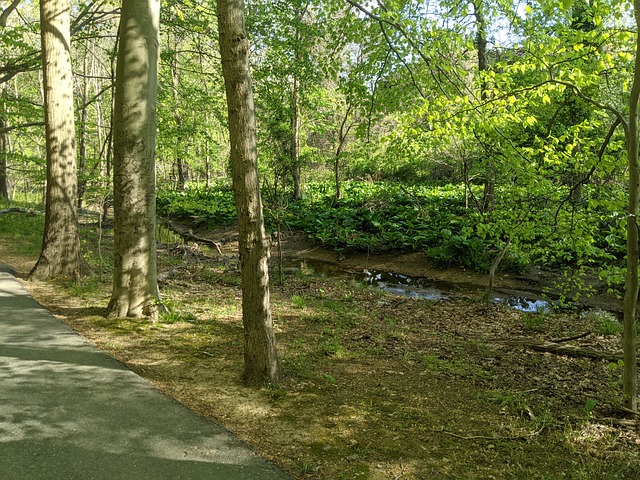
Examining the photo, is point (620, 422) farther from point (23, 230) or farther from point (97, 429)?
point (23, 230)

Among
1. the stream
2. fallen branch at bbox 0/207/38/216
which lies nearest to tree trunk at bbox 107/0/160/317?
the stream

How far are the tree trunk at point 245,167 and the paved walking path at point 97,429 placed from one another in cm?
101

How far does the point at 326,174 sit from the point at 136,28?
2133 centimetres

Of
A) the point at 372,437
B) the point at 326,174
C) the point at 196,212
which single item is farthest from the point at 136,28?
the point at 326,174

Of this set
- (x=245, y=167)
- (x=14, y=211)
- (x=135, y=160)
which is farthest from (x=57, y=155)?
(x=14, y=211)

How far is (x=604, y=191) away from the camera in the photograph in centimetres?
487

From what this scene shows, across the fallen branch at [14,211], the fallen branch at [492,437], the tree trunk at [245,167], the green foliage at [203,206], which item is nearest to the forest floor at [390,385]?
the fallen branch at [492,437]

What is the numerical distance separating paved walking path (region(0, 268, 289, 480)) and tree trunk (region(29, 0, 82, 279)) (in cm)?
368

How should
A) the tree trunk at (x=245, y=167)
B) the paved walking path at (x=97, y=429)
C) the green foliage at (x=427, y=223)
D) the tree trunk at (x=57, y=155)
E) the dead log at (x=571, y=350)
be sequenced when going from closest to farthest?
the paved walking path at (x=97, y=429), the tree trunk at (x=245, y=167), the dead log at (x=571, y=350), the green foliage at (x=427, y=223), the tree trunk at (x=57, y=155)

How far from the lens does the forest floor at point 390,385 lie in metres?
3.35

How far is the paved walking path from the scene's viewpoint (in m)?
3.00

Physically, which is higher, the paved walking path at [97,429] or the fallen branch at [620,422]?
the paved walking path at [97,429]

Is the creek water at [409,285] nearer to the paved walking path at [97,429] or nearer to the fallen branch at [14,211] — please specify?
the paved walking path at [97,429]

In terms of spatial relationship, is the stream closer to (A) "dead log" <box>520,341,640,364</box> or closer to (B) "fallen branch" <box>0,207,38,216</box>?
(A) "dead log" <box>520,341,640,364</box>
